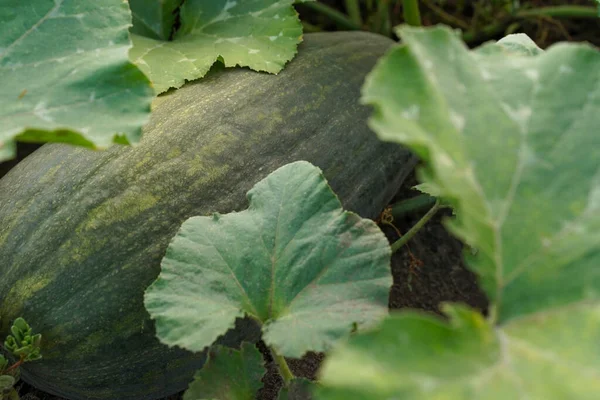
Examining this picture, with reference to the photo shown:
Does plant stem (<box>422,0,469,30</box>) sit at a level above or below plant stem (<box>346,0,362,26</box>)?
below

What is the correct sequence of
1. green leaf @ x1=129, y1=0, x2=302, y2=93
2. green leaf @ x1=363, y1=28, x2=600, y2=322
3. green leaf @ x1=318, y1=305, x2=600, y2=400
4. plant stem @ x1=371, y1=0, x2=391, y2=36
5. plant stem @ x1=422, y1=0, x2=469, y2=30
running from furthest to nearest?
plant stem @ x1=422, y1=0, x2=469, y2=30 < plant stem @ x1=371, y1=0, x2=391, y2=36 < green leaf @ x1=129, y1=0, x2=302, y2=93 < green leaf @ x1=363, y1=28, x2=600, y2=322 < green leaf @ x1=318, y1=305, x2=600, y2=400

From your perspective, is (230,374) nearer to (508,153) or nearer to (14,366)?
(14,366)

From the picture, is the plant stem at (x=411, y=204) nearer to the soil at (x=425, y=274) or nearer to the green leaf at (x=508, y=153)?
the soil at (x=425, y=274)

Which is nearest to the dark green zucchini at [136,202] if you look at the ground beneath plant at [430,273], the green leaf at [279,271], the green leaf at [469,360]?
the green leaf at [279,271]

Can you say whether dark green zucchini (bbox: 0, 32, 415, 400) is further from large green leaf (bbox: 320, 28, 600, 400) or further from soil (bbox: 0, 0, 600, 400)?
large green leaf (bbox: 320, 28, 600, 400)

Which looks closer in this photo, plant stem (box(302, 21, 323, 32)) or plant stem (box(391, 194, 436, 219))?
plant stem (box(391, 194, 436, 219))

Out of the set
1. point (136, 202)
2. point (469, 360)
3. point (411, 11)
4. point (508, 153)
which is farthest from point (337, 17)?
point (469, 360)

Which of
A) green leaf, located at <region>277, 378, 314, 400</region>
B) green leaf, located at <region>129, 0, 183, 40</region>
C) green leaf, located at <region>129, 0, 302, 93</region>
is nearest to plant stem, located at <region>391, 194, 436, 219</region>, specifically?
green leaf, located at <region>129, 0, 302, 93</region>

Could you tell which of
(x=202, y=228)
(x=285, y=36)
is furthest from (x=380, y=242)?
(x=285, y=36)
